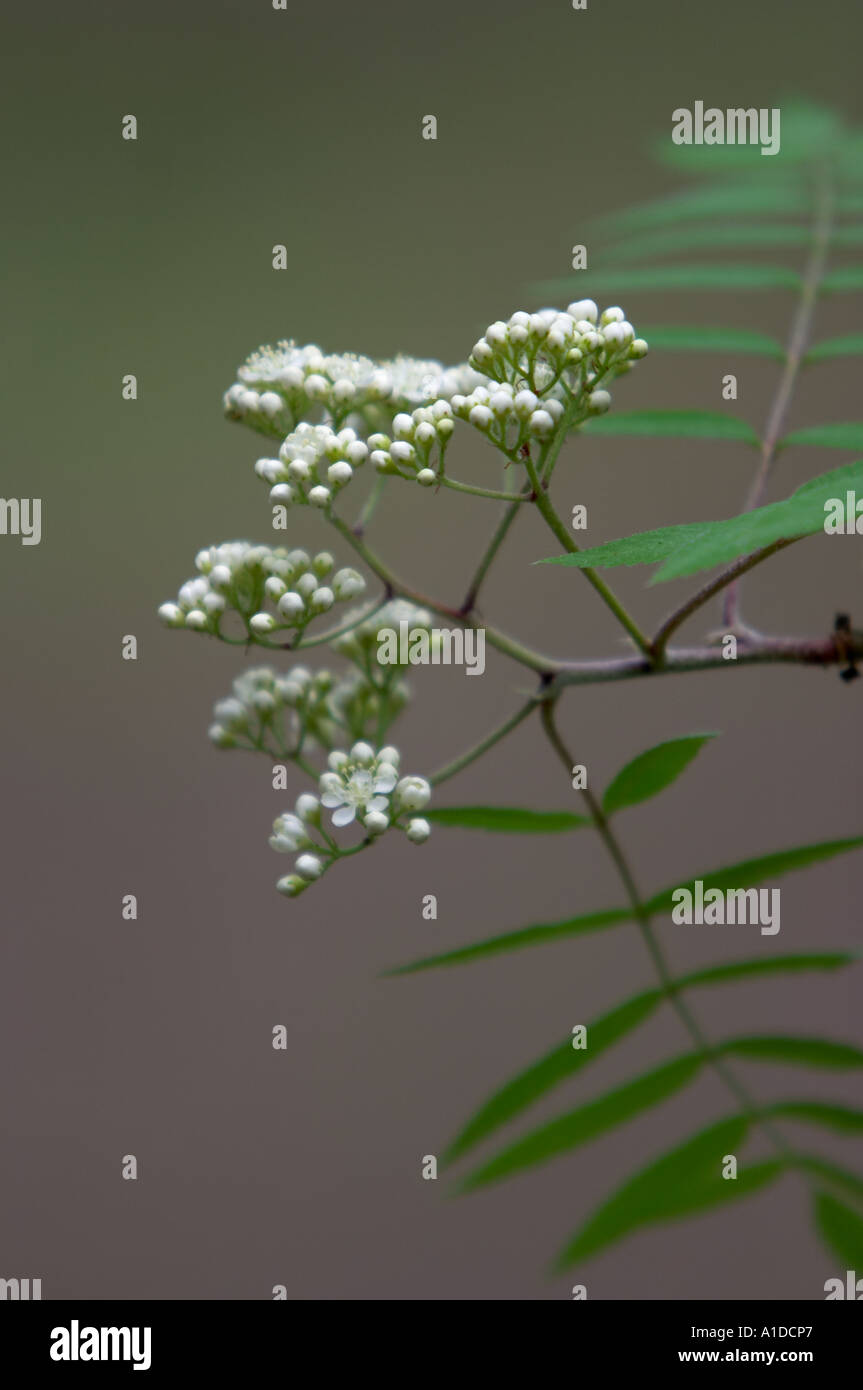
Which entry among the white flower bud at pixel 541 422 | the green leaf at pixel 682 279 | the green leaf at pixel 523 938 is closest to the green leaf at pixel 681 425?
the green leaf at pixel 682 279

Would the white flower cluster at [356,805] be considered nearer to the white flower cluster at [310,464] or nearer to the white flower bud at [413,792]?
the white flower bud at [413,792]

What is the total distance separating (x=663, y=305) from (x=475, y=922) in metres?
3.40

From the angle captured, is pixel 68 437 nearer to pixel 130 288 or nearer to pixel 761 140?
pixel 130 288

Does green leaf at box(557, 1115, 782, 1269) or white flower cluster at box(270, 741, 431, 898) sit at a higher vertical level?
white flower cluster at box(270, 741, 431, 898)

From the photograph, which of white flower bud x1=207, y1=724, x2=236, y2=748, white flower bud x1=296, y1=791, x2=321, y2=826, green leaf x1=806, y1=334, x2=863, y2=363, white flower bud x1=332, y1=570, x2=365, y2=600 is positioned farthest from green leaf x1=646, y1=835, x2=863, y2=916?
green leaf x1=806, y1=334, x2=863, y2=363

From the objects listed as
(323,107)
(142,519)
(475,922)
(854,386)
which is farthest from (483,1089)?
(323,107)

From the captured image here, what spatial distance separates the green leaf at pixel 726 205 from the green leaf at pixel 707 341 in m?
0.36

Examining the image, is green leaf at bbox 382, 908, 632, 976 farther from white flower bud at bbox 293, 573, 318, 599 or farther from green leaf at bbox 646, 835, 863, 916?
white flower bud at bbox 293, 573, 318, 599

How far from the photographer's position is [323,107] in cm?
628

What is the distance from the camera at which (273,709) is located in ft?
5.89

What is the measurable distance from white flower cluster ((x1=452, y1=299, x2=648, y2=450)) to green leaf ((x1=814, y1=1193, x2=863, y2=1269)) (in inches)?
48.3

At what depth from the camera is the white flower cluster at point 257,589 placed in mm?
1591

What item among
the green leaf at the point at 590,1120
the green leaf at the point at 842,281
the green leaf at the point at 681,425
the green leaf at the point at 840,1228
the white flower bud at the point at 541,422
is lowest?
the green leaf at the point at 840,1228

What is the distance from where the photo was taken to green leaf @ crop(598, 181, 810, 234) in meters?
2.19
